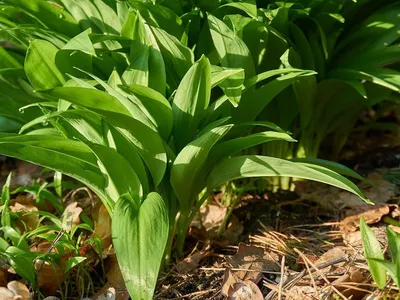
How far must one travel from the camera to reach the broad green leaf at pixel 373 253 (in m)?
1.40

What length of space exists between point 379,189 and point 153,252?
3.51 ft

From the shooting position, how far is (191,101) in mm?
1613

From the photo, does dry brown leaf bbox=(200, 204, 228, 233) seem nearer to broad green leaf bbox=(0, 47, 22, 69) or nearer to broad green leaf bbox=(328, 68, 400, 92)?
broad green leaf bbox=(328, 68, 400, 92)

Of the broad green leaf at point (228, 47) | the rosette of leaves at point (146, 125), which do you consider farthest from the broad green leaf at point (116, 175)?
the broad green leaf at point (228, 47)

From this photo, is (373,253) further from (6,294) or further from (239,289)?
(6,294)

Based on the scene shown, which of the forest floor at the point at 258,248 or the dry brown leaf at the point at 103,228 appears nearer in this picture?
the forest floor at the point at 258,248

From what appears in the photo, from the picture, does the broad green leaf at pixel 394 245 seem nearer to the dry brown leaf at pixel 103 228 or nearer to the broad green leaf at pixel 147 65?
the broad green leaf at pixel 147 65

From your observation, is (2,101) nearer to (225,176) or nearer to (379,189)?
(225,176)

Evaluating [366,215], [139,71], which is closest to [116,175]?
[139,71]

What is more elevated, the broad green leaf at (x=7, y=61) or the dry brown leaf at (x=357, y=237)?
the broad green leaf at (x=7, y=61)

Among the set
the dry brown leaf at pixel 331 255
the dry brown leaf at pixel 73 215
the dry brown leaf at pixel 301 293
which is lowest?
the dry brown leaf at pixel 73 215

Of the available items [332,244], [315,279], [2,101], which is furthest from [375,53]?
[2,101]

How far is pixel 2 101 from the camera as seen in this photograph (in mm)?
2031

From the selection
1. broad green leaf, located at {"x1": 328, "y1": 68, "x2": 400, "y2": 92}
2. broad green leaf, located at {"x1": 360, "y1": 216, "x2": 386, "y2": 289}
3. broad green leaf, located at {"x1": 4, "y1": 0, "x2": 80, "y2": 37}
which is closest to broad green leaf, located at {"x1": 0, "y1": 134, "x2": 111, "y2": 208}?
broad green leaf, located at {"x1": 4, "y1": 0, "x2": 80, "y2": 37}
